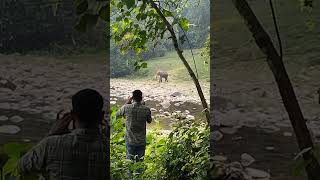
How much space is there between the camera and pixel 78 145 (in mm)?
1334

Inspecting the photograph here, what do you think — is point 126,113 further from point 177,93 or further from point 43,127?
point 177,93

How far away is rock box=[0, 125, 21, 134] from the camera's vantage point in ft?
7.79

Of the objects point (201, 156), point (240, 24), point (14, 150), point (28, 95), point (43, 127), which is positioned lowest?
point (201, 156)

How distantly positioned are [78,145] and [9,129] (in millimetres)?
1181

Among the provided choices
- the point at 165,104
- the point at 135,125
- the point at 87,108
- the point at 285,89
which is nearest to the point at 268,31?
the point at 135,125

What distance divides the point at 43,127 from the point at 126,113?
1109 mm

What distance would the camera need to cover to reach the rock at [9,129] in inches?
93.5

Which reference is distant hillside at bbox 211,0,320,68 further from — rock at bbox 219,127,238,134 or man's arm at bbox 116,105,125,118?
man's arm at bbox 116,105,125,118

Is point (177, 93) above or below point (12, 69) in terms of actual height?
below

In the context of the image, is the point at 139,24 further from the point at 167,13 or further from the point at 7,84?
the point at 7,84

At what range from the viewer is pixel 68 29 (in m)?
2.42

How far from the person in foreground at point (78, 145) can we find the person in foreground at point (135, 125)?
2018mm

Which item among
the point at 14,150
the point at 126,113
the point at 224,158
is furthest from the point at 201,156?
the point at 14,150

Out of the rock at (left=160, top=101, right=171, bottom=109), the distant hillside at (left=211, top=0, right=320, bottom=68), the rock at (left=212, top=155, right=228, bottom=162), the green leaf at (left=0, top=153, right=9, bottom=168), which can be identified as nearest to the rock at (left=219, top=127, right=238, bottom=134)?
the rock at (left=212, top=155, right=228, bottom=162)
